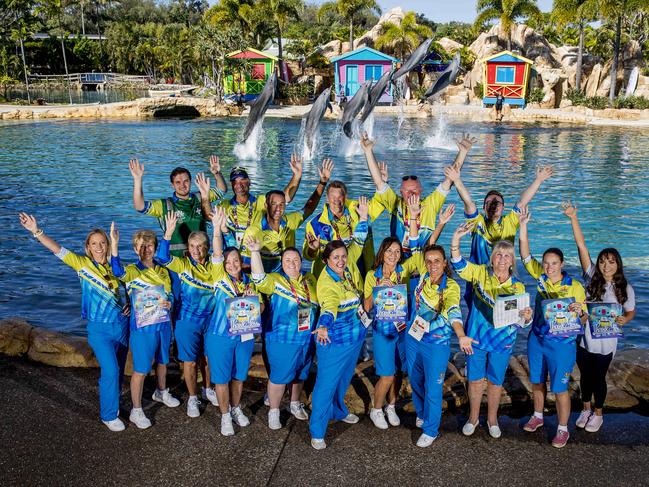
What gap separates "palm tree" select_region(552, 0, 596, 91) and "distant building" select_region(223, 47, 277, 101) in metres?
21.1

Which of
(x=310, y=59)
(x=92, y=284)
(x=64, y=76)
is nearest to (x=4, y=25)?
(x=64, y=76)

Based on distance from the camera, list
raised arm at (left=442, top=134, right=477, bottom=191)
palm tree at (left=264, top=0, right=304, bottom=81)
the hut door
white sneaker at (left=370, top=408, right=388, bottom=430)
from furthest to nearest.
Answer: palm tree at (left=264, top=0, right=304, bottom=81), the hut door, raised arm at (left=442, top=134, right=477, bottom=191), white sneaker at (left=370, top=408, right=388, bottom=430)

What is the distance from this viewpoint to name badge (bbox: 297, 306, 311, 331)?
17.0 feet

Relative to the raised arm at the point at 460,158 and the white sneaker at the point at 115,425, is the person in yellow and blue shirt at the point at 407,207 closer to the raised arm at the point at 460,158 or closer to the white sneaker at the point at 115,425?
the raised arm at the point at 460,158

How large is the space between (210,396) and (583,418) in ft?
11.6

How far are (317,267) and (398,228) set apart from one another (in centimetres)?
97

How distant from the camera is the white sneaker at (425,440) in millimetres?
5238

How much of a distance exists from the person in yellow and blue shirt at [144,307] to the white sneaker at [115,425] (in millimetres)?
117

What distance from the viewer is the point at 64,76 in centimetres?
7175

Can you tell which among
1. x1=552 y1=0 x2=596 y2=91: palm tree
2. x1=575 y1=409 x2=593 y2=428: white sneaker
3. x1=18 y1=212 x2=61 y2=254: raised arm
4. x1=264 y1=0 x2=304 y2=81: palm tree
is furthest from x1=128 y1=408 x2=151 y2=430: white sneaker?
x1=264 y1=0 x2=304 y2=81: palm tree

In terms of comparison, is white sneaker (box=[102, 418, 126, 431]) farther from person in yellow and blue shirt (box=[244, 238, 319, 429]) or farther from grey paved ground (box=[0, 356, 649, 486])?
person in yellow and blue shirt (box=[244, 238, 319, 429])

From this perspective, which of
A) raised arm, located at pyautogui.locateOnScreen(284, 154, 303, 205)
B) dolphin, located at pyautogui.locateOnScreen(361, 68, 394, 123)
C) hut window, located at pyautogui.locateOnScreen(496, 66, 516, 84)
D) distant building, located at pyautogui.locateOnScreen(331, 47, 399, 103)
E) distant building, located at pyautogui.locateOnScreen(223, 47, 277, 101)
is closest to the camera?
raised arm, located at pyautogui.locateOnScreen(284, 154, 303, 205)

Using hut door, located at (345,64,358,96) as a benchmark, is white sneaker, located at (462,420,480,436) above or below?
below

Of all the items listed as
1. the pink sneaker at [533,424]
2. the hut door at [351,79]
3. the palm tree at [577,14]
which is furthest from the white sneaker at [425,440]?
the hut door at [351,79]
